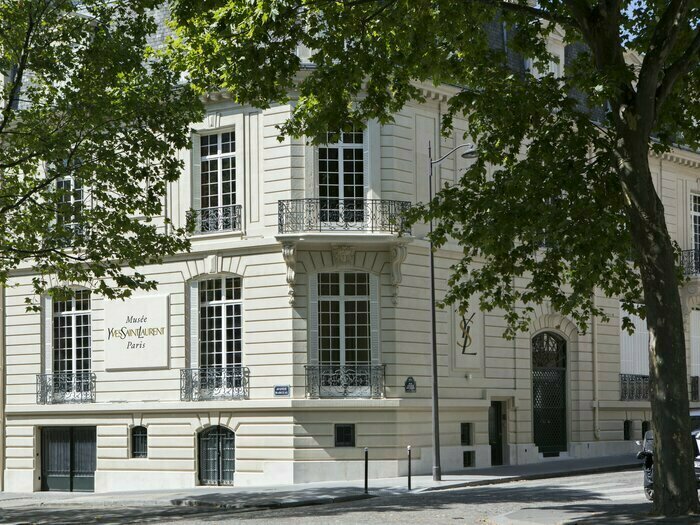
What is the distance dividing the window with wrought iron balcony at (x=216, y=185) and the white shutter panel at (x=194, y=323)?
156 centimetres

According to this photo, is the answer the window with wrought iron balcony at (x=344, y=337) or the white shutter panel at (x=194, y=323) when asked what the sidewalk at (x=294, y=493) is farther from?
the white shutter panel at (x=194, y=323)

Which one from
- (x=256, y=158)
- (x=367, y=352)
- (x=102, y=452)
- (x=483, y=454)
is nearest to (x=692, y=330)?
(x=483, y=454)

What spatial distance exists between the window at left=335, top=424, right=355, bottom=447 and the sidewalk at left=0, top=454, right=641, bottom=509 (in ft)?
3.29

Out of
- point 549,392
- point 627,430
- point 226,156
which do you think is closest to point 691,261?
point 627,430

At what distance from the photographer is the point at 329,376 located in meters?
29.4

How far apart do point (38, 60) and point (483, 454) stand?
53.5 ft

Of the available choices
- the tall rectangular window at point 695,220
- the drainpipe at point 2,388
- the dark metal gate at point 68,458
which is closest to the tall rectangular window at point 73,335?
the dark metal gate at point 68,458

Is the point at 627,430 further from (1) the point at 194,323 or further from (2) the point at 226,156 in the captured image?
(2) the point at 226,156

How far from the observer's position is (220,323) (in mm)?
30750

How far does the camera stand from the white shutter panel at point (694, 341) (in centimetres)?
3991

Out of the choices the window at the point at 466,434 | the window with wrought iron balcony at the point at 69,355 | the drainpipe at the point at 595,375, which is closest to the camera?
the window at the point at 466,434

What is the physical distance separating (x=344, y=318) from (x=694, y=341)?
1593cm

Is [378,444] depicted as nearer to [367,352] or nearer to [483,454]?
[367,352]

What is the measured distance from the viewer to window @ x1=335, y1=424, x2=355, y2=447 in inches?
1147
